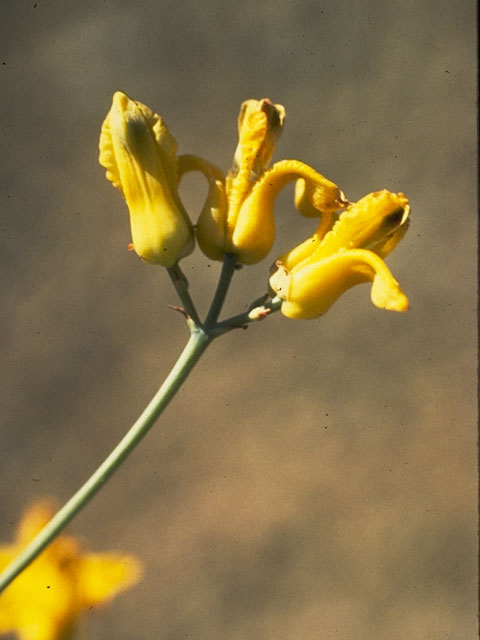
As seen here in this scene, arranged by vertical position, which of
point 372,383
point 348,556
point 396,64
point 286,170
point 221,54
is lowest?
point 348,556

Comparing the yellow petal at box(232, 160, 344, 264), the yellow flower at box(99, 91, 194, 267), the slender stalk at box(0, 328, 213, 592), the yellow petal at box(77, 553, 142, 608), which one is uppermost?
the yellow flower at box(99, 91, 194, 267)

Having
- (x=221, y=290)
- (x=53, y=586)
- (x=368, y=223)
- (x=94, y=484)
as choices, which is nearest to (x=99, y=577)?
(x=53, y=586)

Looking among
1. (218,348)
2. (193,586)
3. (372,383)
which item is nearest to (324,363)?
(372,383)

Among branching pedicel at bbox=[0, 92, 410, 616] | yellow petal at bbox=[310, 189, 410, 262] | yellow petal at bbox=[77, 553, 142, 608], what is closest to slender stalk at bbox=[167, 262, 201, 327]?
branching pedicel at bbox=[0, 92, 410, 616]

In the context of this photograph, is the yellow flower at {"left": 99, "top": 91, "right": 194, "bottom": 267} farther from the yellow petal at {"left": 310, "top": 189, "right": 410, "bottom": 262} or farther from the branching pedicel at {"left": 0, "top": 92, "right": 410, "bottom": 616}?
the yellow petal at {"left": 310, "top": 189, "right": 410, "bottom": 262}

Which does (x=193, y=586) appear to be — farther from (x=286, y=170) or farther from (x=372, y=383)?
(x=286, y=170)

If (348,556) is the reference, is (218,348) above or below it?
above

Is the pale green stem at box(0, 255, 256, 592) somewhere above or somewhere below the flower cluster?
below
